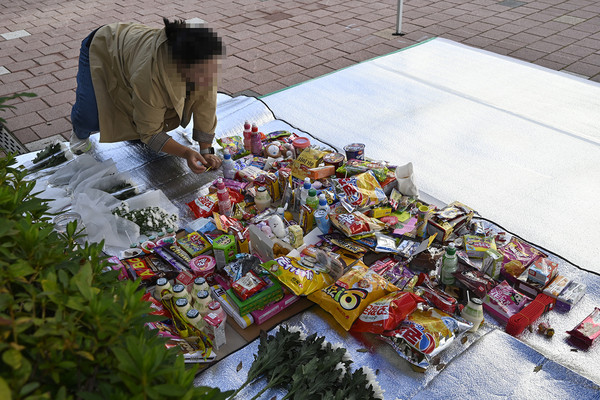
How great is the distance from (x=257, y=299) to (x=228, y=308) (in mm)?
146

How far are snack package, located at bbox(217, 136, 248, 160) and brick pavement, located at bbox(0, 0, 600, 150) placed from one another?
1.31m

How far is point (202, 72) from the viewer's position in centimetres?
254

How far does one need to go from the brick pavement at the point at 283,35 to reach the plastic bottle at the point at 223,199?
2.10 metres

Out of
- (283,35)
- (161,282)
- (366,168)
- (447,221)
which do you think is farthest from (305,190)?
(283,35)

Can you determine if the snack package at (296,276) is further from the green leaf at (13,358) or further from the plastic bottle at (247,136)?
the green leaf at (13,358)

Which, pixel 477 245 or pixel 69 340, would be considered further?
pixel 477 245

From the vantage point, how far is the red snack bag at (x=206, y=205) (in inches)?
112

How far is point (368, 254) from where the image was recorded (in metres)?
2.61

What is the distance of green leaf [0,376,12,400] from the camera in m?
0.82

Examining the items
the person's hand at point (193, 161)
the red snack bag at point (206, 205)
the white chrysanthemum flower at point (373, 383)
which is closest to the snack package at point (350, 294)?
the white chrysanthemum flower at point (373, 383)

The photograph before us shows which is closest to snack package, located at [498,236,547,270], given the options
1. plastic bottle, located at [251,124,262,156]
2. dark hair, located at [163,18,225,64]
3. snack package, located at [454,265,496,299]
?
snack package, located at [454,265,496,299]

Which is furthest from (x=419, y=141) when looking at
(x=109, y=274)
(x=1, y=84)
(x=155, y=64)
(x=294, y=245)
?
(x=1, y=84)

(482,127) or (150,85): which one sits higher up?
(150,85)

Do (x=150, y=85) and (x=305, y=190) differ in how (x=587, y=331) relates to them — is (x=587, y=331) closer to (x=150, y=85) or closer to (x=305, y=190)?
(x=305, y=190)
